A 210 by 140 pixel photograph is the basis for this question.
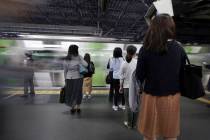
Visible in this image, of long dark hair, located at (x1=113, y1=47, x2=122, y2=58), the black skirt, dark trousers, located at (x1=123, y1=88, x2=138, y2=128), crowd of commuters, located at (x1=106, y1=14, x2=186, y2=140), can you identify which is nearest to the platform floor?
dark trousers, located at (x1=123, y1=88, x2=138, y2=128)

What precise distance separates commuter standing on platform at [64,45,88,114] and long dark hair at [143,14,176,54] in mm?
2535

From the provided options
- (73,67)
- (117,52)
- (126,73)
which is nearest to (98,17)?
(117,52)

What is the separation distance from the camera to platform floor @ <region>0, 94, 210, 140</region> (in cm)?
287

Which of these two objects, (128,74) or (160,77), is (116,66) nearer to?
(128,74)

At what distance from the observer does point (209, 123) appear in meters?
3.67

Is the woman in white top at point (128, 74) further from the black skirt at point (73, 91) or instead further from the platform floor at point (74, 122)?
the black skirt at point (73, 91)

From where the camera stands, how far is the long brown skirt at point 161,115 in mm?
1531

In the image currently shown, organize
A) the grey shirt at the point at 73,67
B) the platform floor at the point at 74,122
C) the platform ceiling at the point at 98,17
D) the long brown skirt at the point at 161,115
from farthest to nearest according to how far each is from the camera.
A: the platform ceiling at the point at 98,17 → the grey shirt at the point at 73,67 → the platform floor at the point at 74,122 → the long brown skirt at the point at 161,115

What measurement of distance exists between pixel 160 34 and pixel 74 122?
2.57 metres

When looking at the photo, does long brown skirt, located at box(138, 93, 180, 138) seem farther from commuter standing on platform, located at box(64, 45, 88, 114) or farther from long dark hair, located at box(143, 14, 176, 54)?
commuter standing on platform, located at box(64, 45, 88, 114)

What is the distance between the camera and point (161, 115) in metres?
1.56

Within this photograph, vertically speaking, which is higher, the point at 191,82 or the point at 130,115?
the point at 191,82

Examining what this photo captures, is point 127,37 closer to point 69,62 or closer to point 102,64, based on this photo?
point 102,64

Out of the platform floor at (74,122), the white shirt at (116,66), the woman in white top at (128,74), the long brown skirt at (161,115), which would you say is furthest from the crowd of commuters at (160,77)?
the white shirt at (116,66)
